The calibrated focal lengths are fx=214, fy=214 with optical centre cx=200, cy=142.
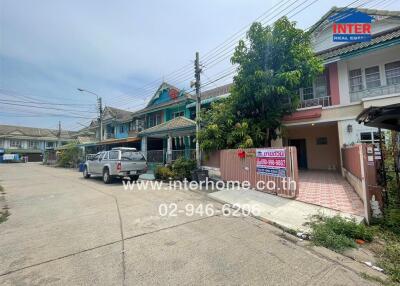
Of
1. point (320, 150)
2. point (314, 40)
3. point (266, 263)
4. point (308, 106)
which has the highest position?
point (314, 40)

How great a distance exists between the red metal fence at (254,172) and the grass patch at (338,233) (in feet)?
8.71

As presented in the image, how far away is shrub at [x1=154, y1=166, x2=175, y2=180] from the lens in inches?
500

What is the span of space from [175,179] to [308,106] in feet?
30.5

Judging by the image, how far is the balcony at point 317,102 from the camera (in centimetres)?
1263

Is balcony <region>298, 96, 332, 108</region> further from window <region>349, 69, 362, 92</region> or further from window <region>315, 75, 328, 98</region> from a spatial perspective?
window <region>349, 69, 362, 92</region>

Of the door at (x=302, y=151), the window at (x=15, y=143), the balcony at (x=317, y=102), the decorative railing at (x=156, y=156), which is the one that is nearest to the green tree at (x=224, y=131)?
the balcony at (x=317, y=102)

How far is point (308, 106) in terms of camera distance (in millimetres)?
13258

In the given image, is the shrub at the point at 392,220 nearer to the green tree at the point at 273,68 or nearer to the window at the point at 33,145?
the green tree at the point at 273,68

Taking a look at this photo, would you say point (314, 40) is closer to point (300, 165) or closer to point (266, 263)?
point (300, 165)

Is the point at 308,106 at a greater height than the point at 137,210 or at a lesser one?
greater

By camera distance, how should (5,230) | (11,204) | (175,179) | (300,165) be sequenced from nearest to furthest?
(5,230) → (11,204) → (175,179) → (300,165)

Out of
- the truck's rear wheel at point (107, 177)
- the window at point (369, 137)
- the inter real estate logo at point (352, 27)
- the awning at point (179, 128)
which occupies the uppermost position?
the inter real estate logo at point (352, 27)

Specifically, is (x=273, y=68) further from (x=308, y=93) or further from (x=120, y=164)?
(x=120, y=164)

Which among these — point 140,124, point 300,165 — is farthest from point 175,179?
point 140,124
